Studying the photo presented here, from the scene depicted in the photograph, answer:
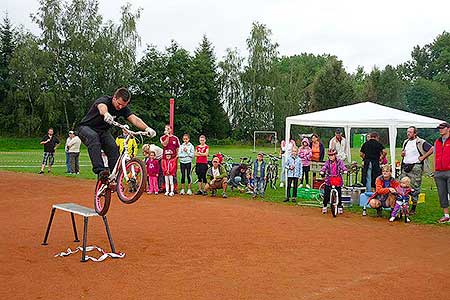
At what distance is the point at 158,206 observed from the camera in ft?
44.2

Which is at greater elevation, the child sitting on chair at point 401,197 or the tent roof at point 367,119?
the tent roof at point 367,119

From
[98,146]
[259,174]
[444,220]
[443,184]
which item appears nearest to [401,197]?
[443,184]

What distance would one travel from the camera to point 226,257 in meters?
7.89

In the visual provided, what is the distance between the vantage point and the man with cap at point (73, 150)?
21172mm

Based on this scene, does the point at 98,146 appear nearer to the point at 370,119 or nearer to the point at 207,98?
Answer: the point at 370,119

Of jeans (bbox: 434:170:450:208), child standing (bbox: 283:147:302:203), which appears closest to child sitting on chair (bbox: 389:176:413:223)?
jeans (bbox: 434:170:450:208)

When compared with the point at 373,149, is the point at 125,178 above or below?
below

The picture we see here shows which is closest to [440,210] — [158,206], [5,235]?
[158,206]

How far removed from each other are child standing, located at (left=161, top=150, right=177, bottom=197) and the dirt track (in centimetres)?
254

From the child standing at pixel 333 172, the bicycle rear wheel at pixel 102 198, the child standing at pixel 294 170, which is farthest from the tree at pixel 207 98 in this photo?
the bicycle rear wheel at pixel 102 198

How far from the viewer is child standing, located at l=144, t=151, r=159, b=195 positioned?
15938mm

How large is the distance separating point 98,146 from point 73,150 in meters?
14.7

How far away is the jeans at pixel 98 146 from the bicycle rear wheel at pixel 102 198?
11.6 inches

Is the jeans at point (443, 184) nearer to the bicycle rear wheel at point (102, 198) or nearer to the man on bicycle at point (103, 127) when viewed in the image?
the man on bicycle at point (103, 127)
